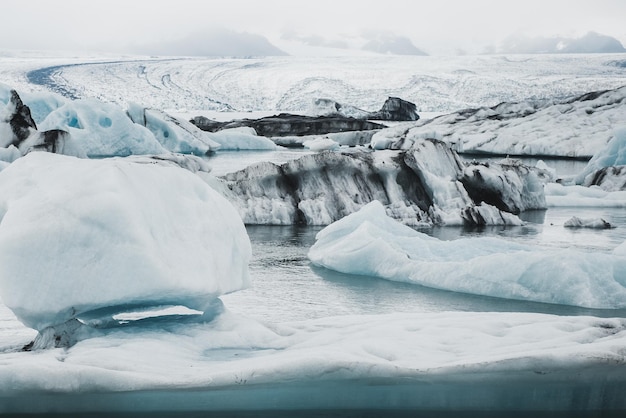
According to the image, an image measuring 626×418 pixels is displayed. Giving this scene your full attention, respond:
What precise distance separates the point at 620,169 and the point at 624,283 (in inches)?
375

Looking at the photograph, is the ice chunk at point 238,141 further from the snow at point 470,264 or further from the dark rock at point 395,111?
the snow at point 470,264

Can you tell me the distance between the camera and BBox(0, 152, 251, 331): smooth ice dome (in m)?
3.69

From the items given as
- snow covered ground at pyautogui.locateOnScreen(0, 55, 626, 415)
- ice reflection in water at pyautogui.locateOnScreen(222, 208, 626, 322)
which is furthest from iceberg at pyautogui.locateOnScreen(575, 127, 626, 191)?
snow covered ground at pyautogui.locateOnScreen(0, 55, 626, 415)

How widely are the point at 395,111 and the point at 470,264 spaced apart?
3331cm

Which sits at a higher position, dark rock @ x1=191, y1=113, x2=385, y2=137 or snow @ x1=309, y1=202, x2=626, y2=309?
snow @ x1=309, y1=202, x2=626, y2=309

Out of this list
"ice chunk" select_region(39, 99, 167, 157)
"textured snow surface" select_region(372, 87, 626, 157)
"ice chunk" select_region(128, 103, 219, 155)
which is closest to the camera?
"ice chunk" select_region(39, 99, 167, 157)

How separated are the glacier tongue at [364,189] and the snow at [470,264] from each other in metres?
2.53

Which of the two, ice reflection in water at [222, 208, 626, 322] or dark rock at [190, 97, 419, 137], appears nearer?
ice reflection in water at [222, 208, 626, 322]

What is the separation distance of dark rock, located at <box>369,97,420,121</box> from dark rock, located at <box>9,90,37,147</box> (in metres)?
26.5

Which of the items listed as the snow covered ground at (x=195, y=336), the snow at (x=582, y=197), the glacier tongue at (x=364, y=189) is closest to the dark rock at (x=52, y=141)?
the glacier tongue at (x=364, y=189)

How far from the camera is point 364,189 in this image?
11.2m

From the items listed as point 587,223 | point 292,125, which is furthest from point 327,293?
point 292,125

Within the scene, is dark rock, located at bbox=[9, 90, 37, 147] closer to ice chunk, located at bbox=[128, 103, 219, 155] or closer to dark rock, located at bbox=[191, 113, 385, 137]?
ice chunk, located at bbox=[128, 103, 219, 155]

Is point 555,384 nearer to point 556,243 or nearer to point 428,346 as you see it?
point 428,346
